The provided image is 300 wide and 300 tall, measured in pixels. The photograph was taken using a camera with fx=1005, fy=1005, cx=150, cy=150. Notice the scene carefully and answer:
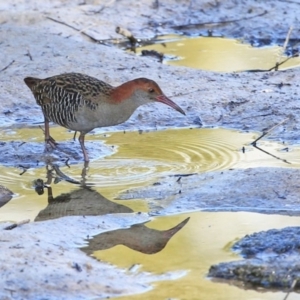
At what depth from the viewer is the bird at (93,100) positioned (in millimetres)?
9445

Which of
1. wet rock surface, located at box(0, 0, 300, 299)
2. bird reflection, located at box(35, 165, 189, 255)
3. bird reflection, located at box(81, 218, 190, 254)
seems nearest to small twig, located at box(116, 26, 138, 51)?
wet rock surface, located at box(0, 0, 300, 299)

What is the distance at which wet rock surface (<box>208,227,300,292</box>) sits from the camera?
650 centimetres

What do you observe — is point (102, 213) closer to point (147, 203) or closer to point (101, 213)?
point (101, 213)

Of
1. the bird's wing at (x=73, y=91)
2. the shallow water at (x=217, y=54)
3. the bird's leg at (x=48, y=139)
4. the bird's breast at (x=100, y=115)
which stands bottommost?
the shallow water at (x=217, y=54)

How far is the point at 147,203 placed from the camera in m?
8.27

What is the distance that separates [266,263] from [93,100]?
11.2 feet

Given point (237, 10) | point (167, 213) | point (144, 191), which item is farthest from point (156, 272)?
point (237, 10)

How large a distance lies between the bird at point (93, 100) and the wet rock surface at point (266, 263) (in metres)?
2.57

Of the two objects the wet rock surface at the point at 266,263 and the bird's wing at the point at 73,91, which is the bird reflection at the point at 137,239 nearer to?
the wet rock surface at the point at 266,263

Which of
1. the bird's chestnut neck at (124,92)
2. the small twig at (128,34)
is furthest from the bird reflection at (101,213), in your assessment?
the small twig at (128,34)

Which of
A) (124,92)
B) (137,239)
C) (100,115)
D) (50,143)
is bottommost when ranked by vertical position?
(50,143)

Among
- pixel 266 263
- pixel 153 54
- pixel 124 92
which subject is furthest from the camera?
pixel 153 54

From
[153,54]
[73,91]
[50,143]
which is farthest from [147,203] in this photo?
[153,54]

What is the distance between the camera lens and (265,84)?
12000 mm
